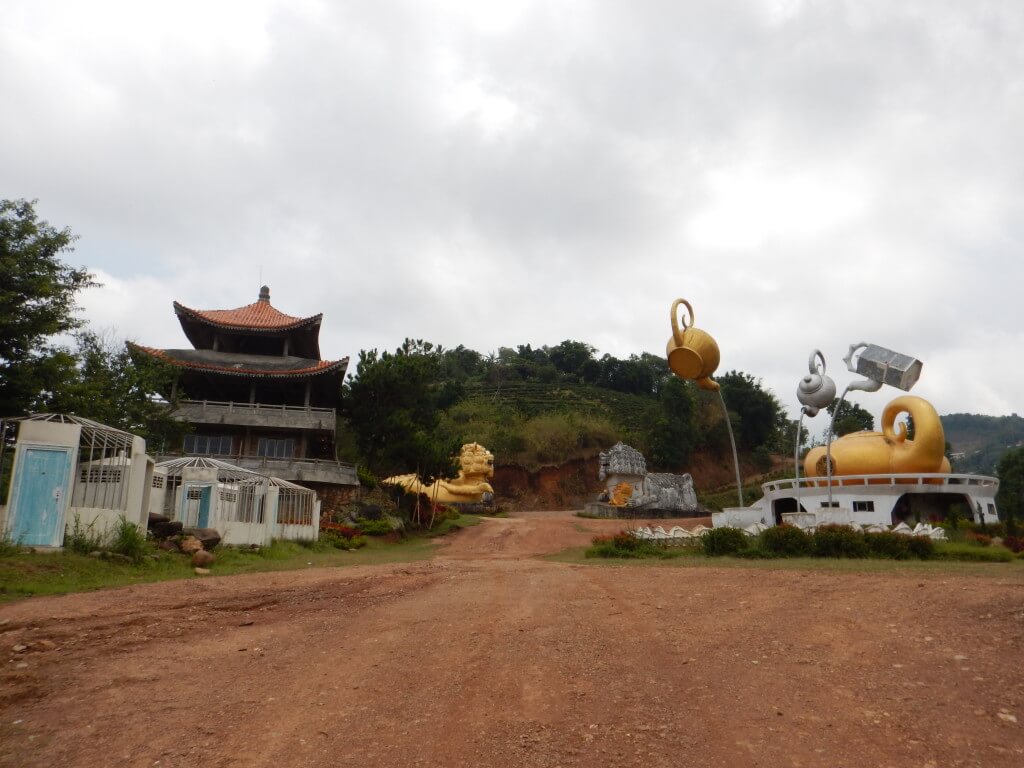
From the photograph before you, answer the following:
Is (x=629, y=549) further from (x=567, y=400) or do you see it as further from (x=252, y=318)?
(x=567, y=400)

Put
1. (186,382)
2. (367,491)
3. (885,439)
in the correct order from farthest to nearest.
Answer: (186,382) → (367,491) → (885,439)

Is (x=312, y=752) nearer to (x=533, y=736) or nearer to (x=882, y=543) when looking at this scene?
(x=533, y=736)

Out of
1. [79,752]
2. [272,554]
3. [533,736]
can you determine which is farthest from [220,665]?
[272,554]

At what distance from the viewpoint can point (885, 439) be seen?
23.7 metres

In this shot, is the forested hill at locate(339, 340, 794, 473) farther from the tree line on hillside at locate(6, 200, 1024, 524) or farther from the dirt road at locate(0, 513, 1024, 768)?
the dirt road at locate(0, 513, 1024, 768)

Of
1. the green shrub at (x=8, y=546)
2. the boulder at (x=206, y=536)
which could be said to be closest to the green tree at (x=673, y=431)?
the boulder at (x=206, y=536)

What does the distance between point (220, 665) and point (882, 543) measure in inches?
531

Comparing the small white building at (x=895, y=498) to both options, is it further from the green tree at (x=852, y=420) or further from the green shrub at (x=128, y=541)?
Answer: the green tree at (x=852, y=420)

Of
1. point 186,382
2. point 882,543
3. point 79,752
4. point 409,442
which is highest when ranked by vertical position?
point 186,382

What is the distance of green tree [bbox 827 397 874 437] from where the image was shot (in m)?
48.2

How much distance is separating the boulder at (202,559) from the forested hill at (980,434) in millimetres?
119414

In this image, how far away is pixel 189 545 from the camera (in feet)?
43.3

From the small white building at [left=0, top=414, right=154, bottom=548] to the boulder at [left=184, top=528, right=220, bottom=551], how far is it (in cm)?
124

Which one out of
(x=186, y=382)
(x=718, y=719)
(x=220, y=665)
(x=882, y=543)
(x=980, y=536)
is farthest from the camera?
(x=186, y=382)
